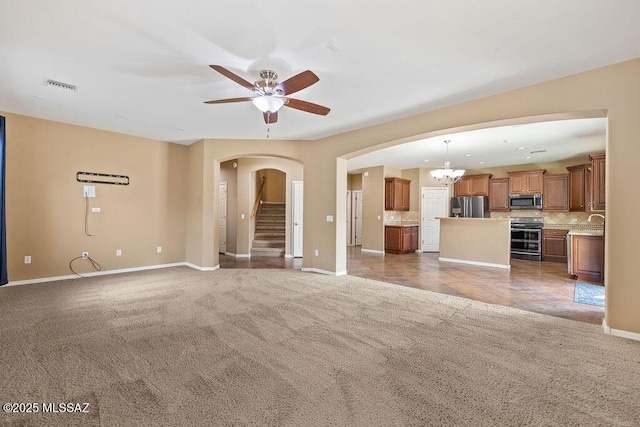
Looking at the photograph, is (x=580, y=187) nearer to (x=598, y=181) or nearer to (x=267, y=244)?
(x=598, y=181)

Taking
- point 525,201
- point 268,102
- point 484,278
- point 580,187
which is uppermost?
point 268,102

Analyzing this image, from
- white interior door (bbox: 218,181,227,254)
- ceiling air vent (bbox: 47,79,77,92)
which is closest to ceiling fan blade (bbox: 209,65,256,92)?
ceiling air vent (bbox: 47,79,77,92)

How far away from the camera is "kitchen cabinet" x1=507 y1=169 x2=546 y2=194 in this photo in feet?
26.3

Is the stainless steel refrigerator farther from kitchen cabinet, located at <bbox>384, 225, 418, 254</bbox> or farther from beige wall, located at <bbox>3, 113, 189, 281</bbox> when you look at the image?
beige wall, located at <bbox>3, 113, 189, 281</bbox>

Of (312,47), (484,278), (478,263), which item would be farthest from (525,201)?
(312,47)

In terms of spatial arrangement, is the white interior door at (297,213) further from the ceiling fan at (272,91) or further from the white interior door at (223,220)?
the ceiling fan at (272,91)

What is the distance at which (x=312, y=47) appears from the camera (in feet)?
8.68

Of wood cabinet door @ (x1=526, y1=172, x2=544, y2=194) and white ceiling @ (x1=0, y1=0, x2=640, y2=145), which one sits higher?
white ceiling @ (x1=0, y1=0, x2=640, y2=145)

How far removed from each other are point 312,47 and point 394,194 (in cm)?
690

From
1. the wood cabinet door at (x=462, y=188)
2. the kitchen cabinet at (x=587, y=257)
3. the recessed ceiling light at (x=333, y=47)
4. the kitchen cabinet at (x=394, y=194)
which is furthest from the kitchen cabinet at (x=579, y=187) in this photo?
the recessed ceiling light at (x=333, y=47)

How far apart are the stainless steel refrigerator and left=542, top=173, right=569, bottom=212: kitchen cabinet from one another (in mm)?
1467

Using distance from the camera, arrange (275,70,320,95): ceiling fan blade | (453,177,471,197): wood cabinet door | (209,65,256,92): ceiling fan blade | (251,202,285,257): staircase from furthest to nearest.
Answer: (453,177,471,197): wood cabinet door → (251,202,285,257): staircase → (275,70,320,95): ceiling fan blade → (209,65,256,92): ceiling fan blade

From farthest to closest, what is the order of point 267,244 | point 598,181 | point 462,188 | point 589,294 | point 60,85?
point 462,188, point 267,244, point 598,181, point 589,294, point 60,85

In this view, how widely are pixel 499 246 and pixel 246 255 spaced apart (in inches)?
252
